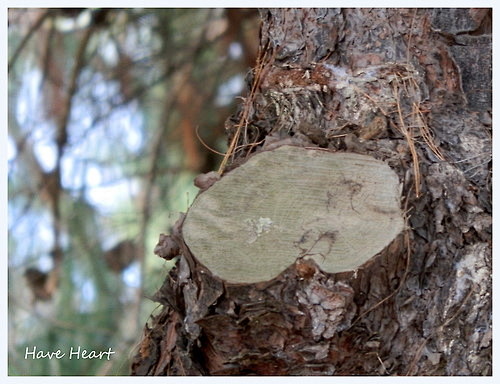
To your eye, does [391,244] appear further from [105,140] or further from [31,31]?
[31,31]

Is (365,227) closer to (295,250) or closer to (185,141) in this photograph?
(295,250)

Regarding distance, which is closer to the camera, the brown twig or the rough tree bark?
the rough tree bark

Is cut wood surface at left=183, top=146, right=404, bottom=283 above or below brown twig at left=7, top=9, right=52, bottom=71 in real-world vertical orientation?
below

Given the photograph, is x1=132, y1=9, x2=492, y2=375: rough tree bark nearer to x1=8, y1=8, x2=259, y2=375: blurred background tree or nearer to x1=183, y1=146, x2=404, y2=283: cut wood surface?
x1=183, y1=146, x2=404, y2=283: cut wood surface

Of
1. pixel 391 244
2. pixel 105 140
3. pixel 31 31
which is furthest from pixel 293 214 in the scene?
pixel 31 31

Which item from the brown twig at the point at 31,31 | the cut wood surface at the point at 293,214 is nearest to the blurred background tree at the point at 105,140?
Answer: the brown twig at the point at 31,31

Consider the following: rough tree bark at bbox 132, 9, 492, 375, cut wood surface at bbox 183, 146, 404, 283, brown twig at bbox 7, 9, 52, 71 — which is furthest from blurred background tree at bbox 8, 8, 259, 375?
cut wood surface at bbox 183, 146, 404, 283
